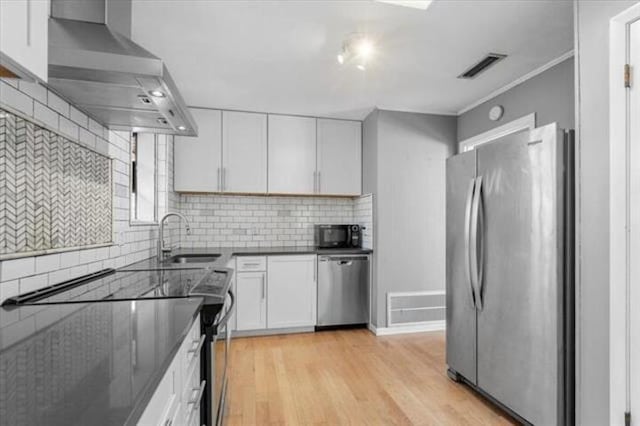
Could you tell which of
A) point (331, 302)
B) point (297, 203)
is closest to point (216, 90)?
point (297, 203)

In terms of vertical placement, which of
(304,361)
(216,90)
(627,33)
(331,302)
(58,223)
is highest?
(216,90)

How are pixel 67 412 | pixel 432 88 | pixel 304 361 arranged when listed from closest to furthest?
pixel 67 412 < pixel 304 361 < pixel 432 88

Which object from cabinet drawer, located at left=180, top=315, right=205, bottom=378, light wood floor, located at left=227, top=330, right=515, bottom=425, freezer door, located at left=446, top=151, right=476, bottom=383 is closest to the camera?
cabinet drawer, located at left=180, top=315, right=205, bottom=378

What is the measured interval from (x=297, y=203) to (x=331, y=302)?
4.12 feet

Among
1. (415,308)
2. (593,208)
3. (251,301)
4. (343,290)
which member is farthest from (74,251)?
(415,308)

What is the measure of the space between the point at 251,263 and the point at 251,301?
1.29 ft

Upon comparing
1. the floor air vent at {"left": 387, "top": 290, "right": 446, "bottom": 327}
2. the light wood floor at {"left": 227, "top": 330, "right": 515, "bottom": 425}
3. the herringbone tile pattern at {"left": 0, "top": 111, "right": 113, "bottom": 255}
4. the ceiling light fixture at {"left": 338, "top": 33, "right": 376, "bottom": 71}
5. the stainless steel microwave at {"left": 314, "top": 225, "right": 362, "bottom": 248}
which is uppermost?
the ceiling light fixture at {"left": 338, "top": 33, "right": 376, "bottom": 71}

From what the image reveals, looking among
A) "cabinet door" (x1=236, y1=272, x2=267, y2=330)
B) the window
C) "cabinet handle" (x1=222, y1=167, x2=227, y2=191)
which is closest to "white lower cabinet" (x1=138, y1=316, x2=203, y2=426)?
the window

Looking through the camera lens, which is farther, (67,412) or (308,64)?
(308,64)

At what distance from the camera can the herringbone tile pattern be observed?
1209 mm

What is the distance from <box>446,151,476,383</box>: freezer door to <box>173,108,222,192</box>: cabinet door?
2.38 meters

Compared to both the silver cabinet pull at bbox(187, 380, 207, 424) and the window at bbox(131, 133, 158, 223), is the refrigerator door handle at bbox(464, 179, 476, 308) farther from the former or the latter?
the window at bbox(131, 133, 158, 223)

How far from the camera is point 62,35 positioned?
3.76 ft

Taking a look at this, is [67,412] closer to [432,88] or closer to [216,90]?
[216,90]
